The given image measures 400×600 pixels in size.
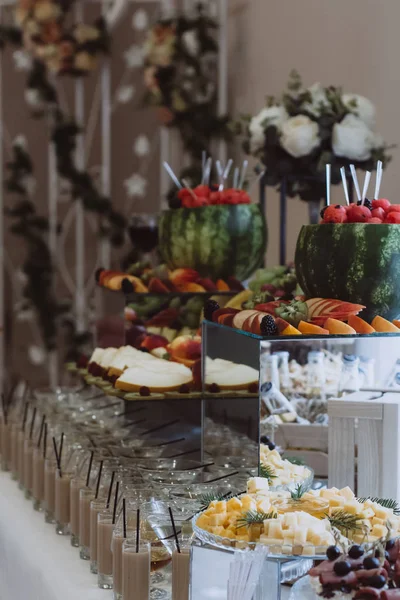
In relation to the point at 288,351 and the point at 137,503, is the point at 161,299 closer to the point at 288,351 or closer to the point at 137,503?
the point at 288,351

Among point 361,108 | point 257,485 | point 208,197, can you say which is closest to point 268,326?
point 257,485

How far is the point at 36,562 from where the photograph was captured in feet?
7.68

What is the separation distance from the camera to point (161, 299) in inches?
118

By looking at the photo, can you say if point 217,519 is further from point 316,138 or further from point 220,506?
point 316,138

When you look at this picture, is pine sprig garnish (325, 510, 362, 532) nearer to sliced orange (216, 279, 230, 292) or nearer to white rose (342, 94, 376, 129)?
sliced orange (216, 279, 230, 292)

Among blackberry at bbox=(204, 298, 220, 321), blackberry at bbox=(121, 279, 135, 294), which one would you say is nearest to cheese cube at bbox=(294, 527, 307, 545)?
blackberry at bbox=(204, 298, 220, 321)

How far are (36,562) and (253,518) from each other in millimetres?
797

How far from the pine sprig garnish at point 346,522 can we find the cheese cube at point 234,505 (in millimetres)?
168

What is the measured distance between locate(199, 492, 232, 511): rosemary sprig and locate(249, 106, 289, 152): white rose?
165 centimetres

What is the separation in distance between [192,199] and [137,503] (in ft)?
4.53

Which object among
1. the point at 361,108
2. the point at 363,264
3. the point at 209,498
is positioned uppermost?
the point at 361,108

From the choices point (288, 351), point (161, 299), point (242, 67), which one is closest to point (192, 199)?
point (161, 299)

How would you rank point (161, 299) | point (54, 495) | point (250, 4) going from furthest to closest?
1. point (250, 4)
2. point (161, 299)
3. point (54, 495)

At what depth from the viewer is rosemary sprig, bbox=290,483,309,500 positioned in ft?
6.52
